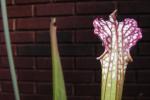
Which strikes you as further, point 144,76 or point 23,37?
point 23,37

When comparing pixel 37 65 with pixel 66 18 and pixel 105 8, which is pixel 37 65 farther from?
pixel 105 8

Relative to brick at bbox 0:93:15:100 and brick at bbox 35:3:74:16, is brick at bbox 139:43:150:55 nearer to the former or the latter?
brick at bbox 35:3:74:16

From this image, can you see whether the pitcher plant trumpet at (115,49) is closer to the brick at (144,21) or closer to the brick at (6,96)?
the brick at (144,21)

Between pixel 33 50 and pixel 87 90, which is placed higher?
pixel 33 50

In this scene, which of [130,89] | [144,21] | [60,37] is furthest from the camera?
[60,37]

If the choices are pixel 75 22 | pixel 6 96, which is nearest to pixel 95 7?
pixel 75 22

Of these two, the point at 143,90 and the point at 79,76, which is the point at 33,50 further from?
the point at 143,90

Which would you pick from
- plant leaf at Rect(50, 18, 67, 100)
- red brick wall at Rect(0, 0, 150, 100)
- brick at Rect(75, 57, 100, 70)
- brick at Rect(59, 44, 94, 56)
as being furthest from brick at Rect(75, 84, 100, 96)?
plant leaf at Rect(50, 18, 67, 100)

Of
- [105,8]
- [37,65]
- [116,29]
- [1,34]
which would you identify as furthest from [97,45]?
Answer: [116,29]
